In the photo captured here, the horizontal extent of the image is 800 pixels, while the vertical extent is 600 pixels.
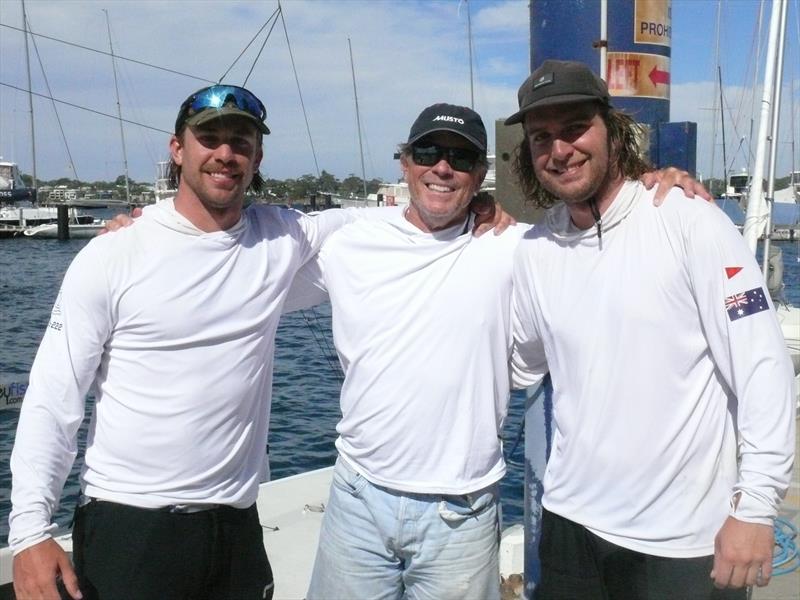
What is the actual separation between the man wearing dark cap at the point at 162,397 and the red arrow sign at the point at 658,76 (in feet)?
8.35

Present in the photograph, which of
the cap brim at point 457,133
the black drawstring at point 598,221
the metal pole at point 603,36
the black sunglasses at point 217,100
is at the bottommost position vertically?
the black drawstring at point 598,221

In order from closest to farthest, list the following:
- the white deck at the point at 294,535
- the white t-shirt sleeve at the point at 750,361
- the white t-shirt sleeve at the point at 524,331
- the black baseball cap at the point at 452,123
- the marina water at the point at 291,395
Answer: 1. the white t-shirt sleeve at the point at 750,361
2. the white t-shirt sleeve at the point at 524,331
3. the black baseball cap at the point at 452,123
4. the white deck at the point at 294,535
5. the marina water at the point at 291,395

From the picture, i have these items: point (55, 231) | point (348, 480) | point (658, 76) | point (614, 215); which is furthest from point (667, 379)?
point (55, 231)

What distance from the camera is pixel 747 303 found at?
2.35 meters

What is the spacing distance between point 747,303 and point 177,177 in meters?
2.11

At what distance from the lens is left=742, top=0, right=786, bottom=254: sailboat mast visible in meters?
10.2

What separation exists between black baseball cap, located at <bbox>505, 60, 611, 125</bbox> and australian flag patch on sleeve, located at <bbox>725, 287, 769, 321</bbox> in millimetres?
789

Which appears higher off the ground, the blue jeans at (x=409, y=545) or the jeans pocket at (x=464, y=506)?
the jeans pocket at (x=464, y=506)

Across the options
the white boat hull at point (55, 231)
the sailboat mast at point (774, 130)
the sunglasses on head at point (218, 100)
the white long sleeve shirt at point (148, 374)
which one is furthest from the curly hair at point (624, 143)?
the white boat hull at point (55, 231)

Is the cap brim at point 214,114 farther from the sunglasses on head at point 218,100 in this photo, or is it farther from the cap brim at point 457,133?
the cap brim at point 457,133

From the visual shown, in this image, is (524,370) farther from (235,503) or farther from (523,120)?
(235,503)

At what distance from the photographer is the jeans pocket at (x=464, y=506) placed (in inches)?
113

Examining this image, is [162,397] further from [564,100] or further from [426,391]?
[564,100]

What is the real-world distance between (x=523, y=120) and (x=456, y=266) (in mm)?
559
